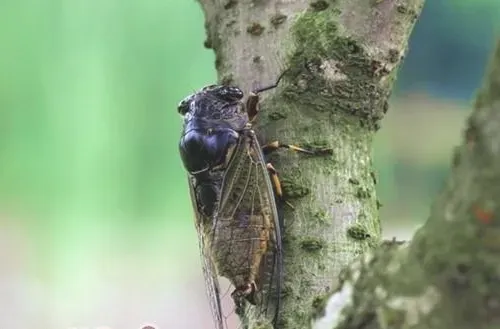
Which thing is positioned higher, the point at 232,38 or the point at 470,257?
the point at 232,38

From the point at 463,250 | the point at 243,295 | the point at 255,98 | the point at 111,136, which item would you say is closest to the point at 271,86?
the point at 255,98

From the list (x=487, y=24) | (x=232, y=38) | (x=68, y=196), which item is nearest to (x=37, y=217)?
(x=68, y=196)

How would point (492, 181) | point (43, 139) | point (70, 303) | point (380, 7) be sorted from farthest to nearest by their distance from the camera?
point (43, 139) → point (70, 303) → point (380, 7) → point (492, 181)

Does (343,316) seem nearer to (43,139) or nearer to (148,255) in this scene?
(148,255)

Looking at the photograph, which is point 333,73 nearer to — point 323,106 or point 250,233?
point 323,106

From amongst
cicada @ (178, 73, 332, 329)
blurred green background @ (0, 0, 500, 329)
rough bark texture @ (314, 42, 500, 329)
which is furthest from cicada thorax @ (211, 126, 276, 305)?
blurred green background @ (0, 0, 500, 329)

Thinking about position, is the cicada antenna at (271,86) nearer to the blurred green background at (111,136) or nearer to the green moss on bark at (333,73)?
the green moss on bark at (333,73)

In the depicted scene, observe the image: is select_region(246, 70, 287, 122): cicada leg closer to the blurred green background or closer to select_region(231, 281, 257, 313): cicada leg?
select_region(231, 281, 257, 313): cicada leg
